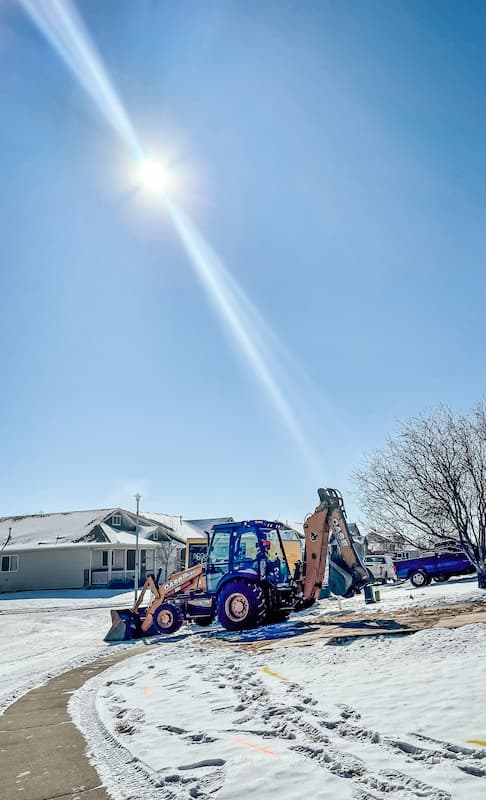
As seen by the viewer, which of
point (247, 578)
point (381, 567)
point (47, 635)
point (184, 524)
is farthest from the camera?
point (184, 524)

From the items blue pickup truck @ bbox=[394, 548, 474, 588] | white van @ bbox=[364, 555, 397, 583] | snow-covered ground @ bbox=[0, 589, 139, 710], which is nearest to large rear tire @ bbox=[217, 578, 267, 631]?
snow-covered ground @ bbox=[0, 589, 139, 710]

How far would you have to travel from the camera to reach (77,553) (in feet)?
122

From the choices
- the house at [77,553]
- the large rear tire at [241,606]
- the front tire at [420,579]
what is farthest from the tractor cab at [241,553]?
the house at [77,553]

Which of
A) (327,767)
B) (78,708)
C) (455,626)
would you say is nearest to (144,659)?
(78,708)

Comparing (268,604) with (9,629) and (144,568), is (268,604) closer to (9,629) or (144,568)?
(9,629)

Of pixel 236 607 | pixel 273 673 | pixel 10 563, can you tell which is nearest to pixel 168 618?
pixel 236 607

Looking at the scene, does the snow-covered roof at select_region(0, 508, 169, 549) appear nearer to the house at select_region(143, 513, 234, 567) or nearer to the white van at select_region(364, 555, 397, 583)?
the house at select_region(143, 513, 234, 567)

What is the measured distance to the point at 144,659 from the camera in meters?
10.7

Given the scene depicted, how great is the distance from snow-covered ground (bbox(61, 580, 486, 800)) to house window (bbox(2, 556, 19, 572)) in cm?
3160


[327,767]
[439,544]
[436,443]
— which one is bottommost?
[327,767]

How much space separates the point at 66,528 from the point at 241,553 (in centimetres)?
2865

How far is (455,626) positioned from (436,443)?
37.8ft

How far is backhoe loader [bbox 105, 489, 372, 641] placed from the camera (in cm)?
1420

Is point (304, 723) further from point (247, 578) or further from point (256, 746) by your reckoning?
point (247, 578)
